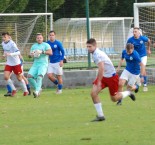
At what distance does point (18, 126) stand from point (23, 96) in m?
8.23

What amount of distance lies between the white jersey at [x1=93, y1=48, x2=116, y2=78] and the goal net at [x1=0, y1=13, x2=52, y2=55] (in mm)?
13744

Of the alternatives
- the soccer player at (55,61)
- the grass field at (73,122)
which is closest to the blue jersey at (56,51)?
the soccer player at (55,61)

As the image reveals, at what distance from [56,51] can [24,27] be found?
737 centimetres

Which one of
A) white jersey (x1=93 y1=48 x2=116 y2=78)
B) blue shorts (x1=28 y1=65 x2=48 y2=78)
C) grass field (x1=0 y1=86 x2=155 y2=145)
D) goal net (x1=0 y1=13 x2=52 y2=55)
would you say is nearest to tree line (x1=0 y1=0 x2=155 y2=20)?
goal net (x1=0 y1=13 x2=52 y2=55)

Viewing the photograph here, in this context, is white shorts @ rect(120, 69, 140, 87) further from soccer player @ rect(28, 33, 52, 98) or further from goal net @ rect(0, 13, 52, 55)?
goal net @ rect(0, 13, 52, 55)

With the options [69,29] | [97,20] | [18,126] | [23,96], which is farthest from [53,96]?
[97,20]

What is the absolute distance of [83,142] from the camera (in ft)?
38.3

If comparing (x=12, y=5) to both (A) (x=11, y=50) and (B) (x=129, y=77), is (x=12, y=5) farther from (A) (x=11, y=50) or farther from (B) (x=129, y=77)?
(B) (x=129, y=77)

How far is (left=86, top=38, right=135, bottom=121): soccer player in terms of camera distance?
1476 cm

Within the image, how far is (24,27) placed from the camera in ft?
99.6

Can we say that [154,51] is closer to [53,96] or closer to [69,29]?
[69,29]

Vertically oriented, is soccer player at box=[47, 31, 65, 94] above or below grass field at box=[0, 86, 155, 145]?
above

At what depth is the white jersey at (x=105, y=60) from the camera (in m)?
15.0

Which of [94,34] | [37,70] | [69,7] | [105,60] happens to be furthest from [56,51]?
[94,34]
